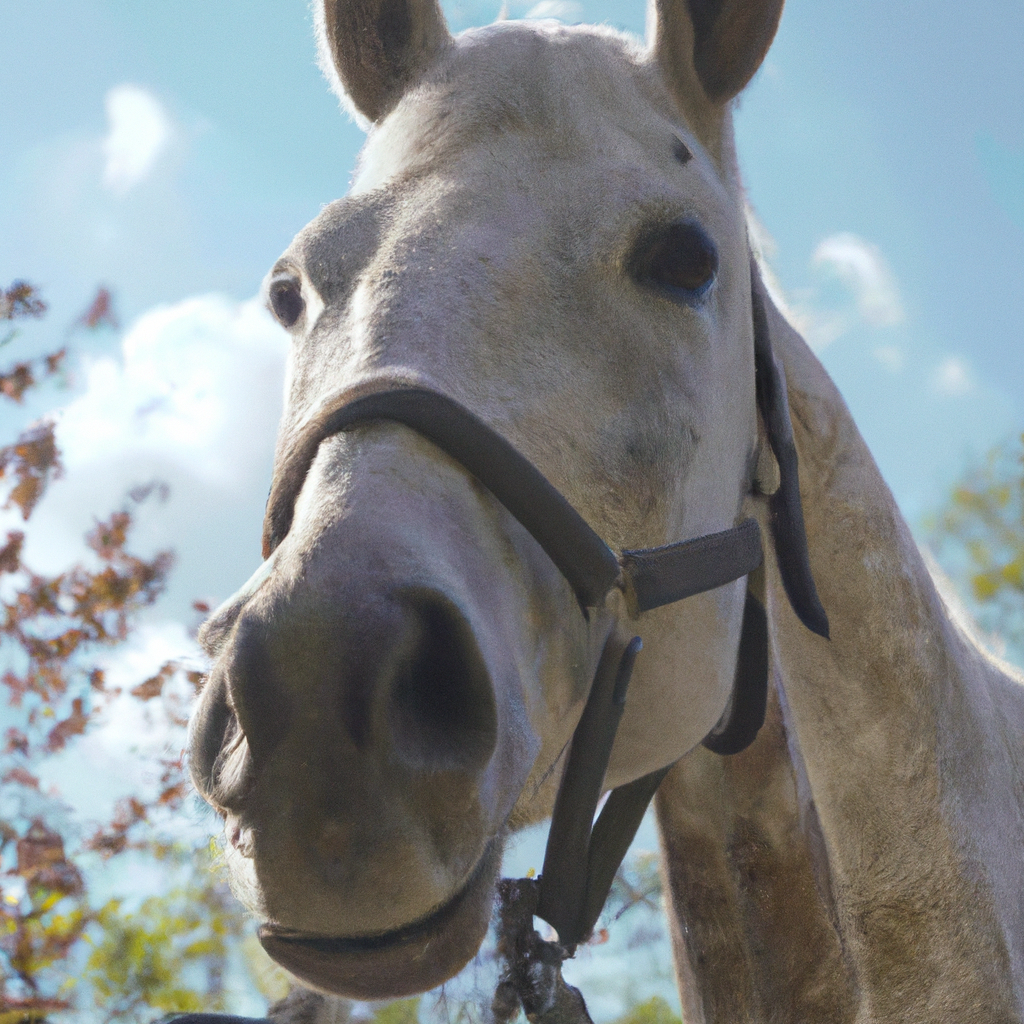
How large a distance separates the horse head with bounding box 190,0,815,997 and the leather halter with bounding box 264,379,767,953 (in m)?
0.02

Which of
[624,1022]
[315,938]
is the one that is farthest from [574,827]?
[624,1022]

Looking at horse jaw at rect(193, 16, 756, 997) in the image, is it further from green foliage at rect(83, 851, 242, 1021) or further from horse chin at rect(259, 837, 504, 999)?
green foliage at rect(83, 851, 242, 1021)

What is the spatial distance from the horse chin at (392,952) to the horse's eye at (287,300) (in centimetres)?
127

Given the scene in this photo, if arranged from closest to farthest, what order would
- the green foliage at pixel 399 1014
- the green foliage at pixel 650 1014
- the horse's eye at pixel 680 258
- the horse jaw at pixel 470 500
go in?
the horse jaw at pixel 470 500, the horse's eye at pixel 680 258, the green foliage at pixel 399 1014, the green foliage at pixel 650 1014

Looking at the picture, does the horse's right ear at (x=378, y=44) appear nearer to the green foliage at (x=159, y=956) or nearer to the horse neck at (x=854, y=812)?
the horse neck at (x=854, y=812)

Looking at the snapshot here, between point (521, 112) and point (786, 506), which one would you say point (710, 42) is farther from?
point (786, 506)

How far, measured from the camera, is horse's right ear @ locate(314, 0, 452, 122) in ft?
7.47

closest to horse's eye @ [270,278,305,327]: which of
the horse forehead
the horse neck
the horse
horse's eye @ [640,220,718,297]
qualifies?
the horse

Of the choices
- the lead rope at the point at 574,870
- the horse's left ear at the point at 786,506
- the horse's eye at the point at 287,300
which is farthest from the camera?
the horse's left ear at the point at 786,506

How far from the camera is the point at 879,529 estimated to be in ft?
8.25

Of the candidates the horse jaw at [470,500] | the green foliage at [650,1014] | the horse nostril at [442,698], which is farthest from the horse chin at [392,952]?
the green foliage at [650,1014]

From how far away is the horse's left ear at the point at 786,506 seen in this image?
2.25m

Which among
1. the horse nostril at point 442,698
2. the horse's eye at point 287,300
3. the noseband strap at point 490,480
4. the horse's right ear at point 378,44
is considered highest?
the horse's right ear at point 378,44

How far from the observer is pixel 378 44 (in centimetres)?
237
